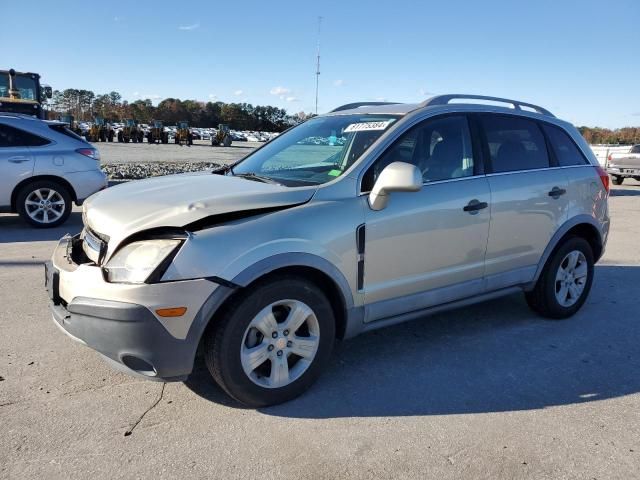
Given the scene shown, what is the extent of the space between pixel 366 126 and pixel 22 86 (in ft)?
56.9

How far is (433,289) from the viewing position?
381 centimetres

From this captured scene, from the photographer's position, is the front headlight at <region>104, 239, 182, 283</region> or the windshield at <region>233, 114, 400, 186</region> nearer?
the front headlight at <region>104, 239, 182, 283</region>

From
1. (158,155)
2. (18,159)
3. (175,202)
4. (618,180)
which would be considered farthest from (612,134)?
(175,202)

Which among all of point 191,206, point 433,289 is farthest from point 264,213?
point 433,289

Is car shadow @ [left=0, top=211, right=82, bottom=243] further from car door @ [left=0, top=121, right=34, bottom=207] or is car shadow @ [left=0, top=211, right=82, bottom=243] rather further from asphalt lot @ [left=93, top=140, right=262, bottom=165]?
asphalt lot @ [left=93, top=140, right=262, bottom=165]

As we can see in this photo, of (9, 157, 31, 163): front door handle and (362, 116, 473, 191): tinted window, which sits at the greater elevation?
(362, 116, 473, 191): tinted window

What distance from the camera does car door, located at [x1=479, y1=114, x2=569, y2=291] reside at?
4.14 metres

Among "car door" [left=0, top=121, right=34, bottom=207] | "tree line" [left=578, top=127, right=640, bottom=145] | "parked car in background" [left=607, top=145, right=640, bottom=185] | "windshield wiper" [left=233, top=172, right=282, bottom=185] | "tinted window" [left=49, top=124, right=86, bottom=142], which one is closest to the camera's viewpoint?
"windshield wiper" [left=233, top=172, right=282, bottom=185]

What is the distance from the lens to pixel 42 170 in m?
8.04

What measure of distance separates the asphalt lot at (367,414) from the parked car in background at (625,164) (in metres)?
17.3

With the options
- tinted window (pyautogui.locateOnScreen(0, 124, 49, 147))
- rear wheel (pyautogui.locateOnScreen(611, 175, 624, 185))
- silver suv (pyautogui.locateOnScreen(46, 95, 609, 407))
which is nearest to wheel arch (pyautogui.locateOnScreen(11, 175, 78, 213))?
tinted window (pyautogui.locateOnScreen(0, 124, 49, 147))

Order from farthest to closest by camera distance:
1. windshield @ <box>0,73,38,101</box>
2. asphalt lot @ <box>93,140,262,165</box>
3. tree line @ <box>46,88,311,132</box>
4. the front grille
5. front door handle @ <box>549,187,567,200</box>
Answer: tree line @ <box>46,88,311,132</box> < asphalt lot @ <box>93,140,262,165</box> < windshield @ <box>0,73,38,101</box> < front door handle @ <box>549,187,567,200</box> < the front grille

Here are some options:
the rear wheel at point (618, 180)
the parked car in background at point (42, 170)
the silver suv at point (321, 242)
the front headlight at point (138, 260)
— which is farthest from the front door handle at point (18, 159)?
the rear wheel at point (618, 180)

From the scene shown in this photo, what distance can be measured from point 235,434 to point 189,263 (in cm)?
94
